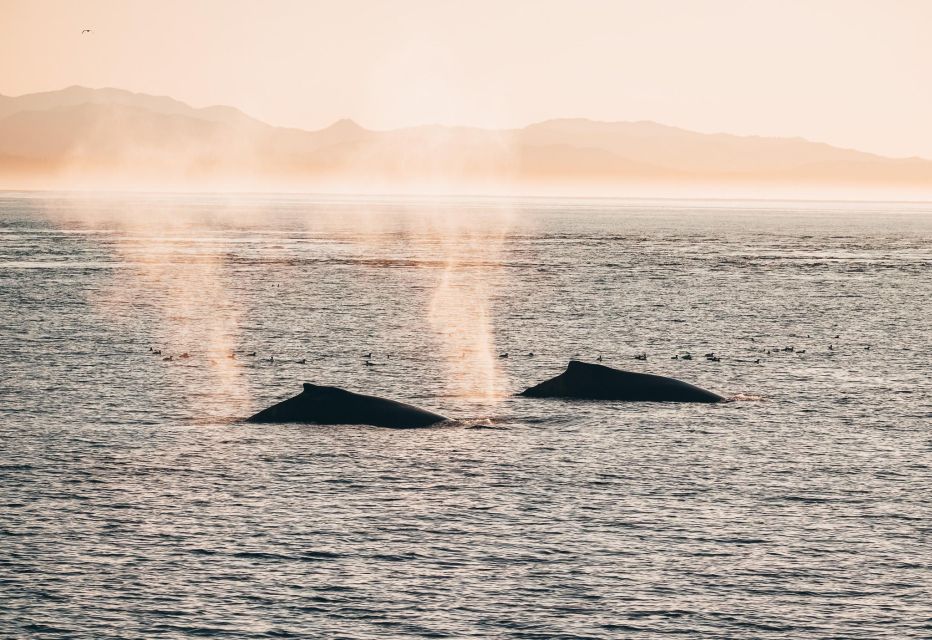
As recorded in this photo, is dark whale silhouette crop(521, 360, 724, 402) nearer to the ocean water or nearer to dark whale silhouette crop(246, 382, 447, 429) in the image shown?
the ocean water

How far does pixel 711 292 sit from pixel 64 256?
74258 mm

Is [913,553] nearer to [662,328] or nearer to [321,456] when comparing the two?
[321,456]

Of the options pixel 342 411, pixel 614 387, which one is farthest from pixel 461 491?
pixel 614 387

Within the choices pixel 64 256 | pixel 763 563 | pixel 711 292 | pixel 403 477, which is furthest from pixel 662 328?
pixel 64 256

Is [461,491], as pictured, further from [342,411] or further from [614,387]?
[614,387]

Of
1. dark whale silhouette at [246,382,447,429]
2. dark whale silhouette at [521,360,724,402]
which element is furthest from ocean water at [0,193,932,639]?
dark whale silhouette at [521,360,724,402]

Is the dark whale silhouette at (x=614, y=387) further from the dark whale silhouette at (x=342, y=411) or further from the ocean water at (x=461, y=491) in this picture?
the dark whale silhouette at (x=342, y=411)

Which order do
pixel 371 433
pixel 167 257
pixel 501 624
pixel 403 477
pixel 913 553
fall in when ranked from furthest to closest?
pixel 167 257 < pixel 371 433 < pixel 403 477 < pixel 913 553 < pixel 501 624

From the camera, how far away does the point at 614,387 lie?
47406 millimetres

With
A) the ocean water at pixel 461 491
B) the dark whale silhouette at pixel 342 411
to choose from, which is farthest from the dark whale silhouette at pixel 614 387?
the dark whale silhouette at pixel 342 411

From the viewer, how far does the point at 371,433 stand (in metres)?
39.5

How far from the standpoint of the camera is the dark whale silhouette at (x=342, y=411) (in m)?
41.2

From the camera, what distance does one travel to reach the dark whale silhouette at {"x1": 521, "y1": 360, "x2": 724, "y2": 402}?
4700cm

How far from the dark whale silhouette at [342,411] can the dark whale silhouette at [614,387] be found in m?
7.16
